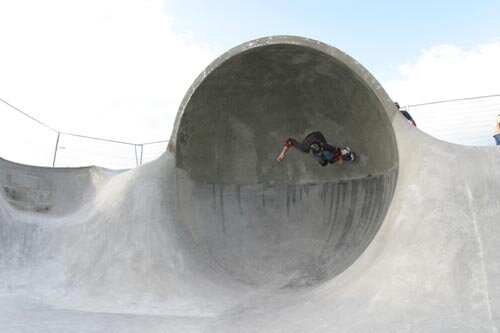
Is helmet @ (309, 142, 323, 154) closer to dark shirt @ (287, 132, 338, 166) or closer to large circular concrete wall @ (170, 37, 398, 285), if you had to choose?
dark shirt @ (287, 132, 338, 166)

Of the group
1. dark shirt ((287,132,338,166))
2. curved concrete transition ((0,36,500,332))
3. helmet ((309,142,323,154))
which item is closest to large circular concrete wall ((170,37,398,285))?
curved concrete transition ((0,36,500,332))

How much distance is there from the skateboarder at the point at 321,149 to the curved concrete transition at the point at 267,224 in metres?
0.45

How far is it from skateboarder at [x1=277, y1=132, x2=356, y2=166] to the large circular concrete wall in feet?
1.39

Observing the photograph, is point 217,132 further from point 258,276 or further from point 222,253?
point 258,276

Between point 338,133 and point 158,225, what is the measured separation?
4486 mm

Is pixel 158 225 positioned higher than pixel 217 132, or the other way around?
pixel 217 132

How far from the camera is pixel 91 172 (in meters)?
9.90

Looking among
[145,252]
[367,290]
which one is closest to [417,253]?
[367,290]

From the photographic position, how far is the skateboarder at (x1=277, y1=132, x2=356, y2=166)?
733 cm

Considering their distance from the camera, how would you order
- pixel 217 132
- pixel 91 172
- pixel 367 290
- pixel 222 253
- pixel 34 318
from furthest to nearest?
pixel 91 172 → pixel 217 132 → pixel 222 253 → pixel 34 318 → pixel 367 290

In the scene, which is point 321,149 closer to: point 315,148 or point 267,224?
point 315,148

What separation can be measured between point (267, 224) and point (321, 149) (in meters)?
2.01

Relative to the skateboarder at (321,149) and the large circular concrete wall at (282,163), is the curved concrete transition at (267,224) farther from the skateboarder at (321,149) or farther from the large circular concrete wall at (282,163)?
the skateboarder at (321,149)

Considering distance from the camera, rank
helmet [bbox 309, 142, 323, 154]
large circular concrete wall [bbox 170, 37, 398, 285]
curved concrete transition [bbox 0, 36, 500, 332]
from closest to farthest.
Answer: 1. curved concrete transition [bbox 0, 36, 500, 332]
2. large circular concrete wall [bbox 170, 37, 398, 285]
3. helmet [bbox 309, 142, 323, 154]
